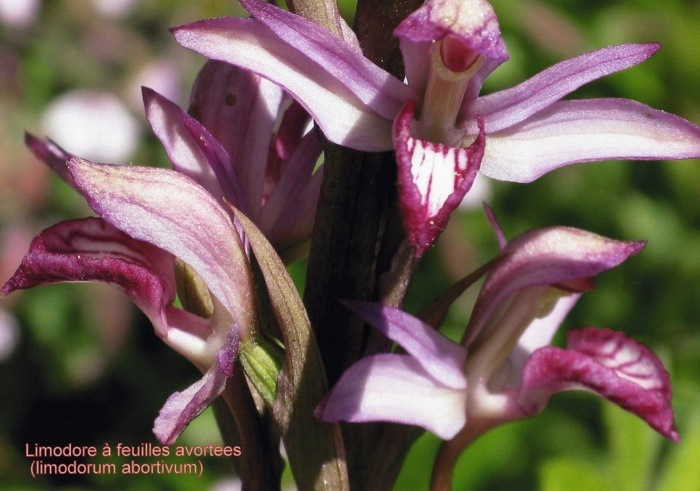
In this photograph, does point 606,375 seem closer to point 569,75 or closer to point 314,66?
point 569,75

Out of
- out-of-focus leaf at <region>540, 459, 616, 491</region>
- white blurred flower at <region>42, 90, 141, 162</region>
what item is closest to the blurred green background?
white blurred flower at <region>42, 90, 141, 162</region>

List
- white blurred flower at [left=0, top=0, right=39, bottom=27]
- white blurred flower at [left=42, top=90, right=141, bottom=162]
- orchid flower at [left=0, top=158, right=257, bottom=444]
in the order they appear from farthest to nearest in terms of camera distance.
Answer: white blurred flower at [left=0, top=0, right=39, bottom=27], white blurred flower at [left=42, top=90, right=141, bottom=162], orchid flower at [left=0, top=158, right=257, bottom=444]

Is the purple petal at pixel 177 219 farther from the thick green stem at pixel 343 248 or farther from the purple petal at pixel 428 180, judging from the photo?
the purple petal at pixel 428 180

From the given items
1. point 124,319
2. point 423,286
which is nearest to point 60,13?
point 124,319

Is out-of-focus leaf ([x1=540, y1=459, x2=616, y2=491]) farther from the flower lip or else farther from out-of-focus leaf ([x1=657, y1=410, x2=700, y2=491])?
the flower lip

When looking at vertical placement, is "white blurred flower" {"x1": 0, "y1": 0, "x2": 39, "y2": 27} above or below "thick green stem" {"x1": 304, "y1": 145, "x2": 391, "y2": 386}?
below

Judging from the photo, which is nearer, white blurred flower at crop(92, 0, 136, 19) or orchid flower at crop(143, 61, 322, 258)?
orchid flower at crop(143, 61, 322, 258)

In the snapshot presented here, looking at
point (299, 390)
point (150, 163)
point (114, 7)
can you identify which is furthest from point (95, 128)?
point (299, 390)

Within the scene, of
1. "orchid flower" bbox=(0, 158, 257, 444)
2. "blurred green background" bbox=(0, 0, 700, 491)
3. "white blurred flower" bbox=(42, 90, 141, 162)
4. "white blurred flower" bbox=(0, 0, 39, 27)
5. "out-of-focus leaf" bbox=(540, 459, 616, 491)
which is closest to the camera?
"orchid flower" bbox=(0, 158, 257, 444)
